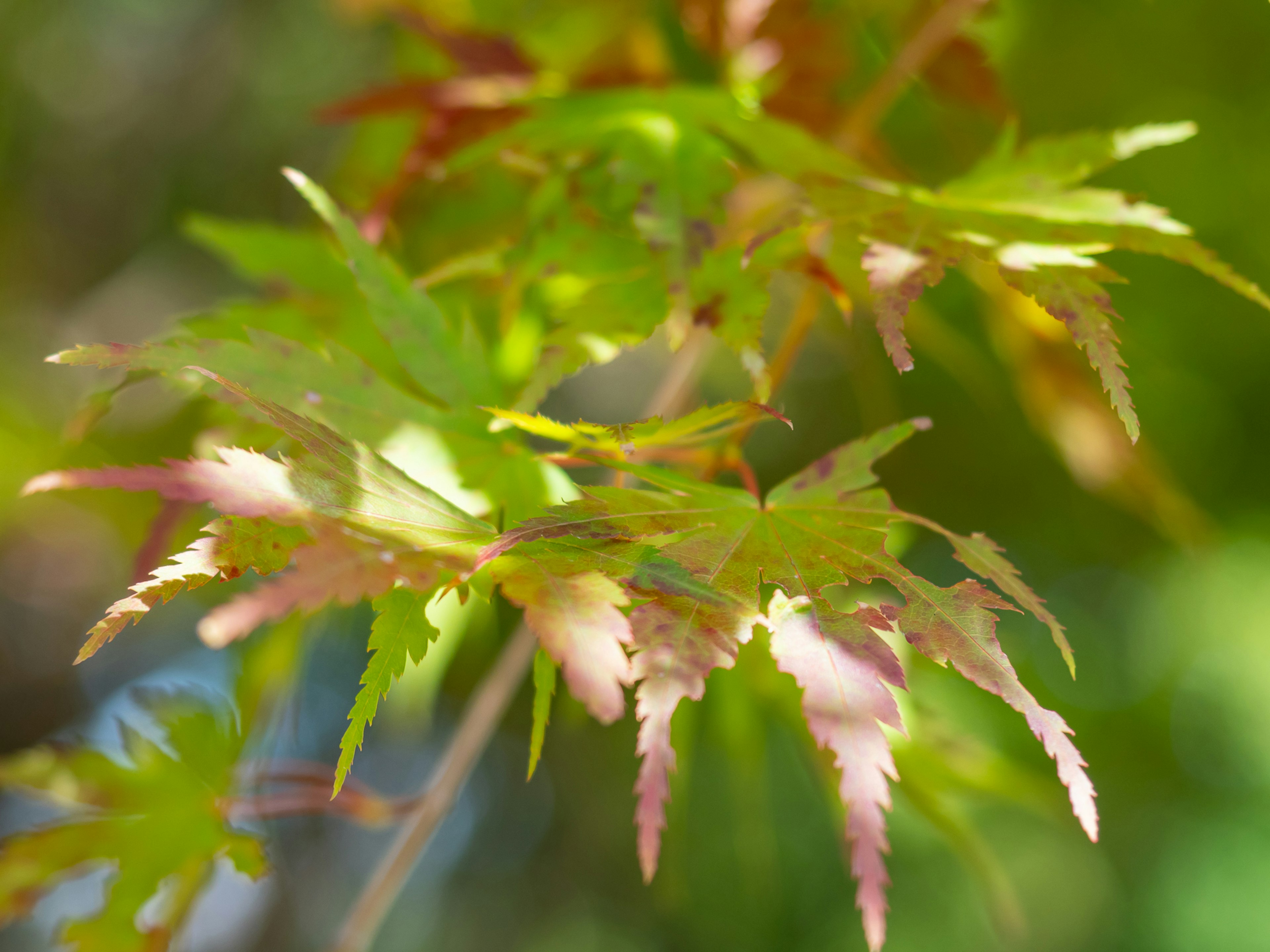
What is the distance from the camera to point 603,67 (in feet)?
2.25

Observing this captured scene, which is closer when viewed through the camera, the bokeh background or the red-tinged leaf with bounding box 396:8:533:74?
the red-tinged leaf with bounding box 396:8:533:74

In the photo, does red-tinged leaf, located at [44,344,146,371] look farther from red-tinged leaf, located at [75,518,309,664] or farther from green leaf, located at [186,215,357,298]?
green leaf, located at [186,215,357,298]

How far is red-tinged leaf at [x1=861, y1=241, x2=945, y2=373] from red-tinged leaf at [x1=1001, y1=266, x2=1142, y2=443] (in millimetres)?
38

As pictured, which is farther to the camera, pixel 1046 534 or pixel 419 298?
pixel 1046 534

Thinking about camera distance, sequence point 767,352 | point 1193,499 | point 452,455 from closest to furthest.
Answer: point 452,455 < point 767,352 < point 1193,499

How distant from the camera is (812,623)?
1.00 feet

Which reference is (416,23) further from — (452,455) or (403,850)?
(403,850)

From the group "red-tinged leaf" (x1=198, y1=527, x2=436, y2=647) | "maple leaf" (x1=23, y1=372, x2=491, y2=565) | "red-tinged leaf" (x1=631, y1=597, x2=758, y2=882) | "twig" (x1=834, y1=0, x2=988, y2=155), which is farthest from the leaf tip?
"twig" (x1=834, y1=0, x2=988, y2=155)

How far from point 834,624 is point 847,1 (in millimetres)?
677

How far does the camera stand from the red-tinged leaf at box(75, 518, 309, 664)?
0.91ft

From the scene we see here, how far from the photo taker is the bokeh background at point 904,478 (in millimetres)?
938

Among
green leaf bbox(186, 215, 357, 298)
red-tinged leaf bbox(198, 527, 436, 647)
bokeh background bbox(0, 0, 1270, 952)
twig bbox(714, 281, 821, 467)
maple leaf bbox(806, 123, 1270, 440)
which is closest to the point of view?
red-tinged leaf bbox(198, 527, 436, 647)

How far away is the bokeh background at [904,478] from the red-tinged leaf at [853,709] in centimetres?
37

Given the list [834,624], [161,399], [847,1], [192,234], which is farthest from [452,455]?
[161,399]
